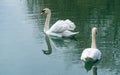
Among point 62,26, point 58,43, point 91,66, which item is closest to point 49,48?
point 58,43

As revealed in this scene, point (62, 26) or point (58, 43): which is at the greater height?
point (62, 26)

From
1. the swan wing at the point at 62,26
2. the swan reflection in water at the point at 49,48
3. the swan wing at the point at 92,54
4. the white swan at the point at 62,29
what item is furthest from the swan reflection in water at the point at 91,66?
the swan wing at the point at 62,26

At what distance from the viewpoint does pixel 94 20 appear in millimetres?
19406

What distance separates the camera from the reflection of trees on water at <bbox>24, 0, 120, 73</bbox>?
14117 millimetres

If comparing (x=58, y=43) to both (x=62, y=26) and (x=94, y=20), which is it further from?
(x=94, y=20)

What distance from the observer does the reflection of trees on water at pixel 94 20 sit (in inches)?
556

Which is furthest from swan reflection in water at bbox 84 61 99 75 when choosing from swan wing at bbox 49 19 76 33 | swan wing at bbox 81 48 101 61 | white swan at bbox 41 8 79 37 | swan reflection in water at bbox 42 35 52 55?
swan wing at bbox 49 19 76 33

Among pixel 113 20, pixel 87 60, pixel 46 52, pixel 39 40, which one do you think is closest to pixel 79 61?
pixel 87 60

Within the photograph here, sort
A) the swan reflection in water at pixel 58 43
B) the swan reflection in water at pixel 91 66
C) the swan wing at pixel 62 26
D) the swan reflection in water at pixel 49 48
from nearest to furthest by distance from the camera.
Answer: the swan reflection in water at pixel 91 66
the swan reflection in water at pixel 49 48
the swan reflection in water at pixel 58 43
the swan wing at pixel 62 26

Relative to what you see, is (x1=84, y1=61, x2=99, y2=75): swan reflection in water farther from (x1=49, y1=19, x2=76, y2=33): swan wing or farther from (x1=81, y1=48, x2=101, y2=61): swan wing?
(x1=49, y1=19, x2=76, y2=33): swan wing

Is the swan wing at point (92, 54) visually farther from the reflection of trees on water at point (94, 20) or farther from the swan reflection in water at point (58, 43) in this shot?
the swan reflection in water at point (58, 43)

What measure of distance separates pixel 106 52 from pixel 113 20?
522 centimetres

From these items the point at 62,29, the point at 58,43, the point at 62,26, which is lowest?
the point at 58,43

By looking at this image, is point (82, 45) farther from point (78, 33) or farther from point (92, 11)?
point (92, 11)
